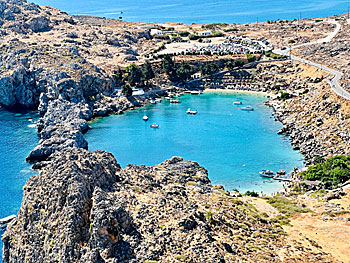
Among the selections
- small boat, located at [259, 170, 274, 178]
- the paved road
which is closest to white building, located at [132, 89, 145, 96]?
the paved road

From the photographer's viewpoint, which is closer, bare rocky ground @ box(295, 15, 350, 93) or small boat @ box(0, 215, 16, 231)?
small boat @ box(0, 215, 16, 231)

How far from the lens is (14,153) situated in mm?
87000

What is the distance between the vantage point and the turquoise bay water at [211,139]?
76250 millimetres

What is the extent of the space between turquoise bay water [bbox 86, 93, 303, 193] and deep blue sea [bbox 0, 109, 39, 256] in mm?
14111

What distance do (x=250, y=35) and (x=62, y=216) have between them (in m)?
155

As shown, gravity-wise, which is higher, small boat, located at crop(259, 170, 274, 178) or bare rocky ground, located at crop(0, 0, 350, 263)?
bare rocky ground, located at crop(0, 0, 350, 263)

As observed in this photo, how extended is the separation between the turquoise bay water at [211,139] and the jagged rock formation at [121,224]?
97.8 feet

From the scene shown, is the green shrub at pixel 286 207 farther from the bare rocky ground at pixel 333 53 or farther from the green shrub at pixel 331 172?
the bare rocky ground at pixel 333 53

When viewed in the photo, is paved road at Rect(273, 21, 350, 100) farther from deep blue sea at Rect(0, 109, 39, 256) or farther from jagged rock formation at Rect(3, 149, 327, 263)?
deep blue sea at Rect(0, 109, 39, 256)

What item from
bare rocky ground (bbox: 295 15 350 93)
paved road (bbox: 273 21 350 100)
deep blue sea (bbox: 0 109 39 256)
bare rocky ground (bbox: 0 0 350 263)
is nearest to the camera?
bare rocky ground (bbox: 0 0 350 263)

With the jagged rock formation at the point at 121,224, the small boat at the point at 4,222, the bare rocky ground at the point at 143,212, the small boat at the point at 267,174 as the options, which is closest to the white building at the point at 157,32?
the bare rocky ground at the point at 143,212

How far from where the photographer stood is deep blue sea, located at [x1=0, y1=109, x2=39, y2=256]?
68.4 meters

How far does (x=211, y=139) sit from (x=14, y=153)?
42140 millimetres

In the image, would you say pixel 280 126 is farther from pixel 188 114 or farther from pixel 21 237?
pixel 21 237
